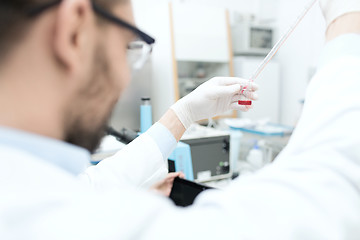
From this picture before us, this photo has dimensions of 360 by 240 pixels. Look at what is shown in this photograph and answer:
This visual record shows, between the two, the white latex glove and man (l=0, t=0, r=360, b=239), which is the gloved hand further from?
man (l=0, t=0, r=360, b=239)

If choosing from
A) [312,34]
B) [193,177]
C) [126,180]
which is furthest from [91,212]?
[312,34]

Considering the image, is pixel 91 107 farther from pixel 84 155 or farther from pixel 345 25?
pixel 345 25

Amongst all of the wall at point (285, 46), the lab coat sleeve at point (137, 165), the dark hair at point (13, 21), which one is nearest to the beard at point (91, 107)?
the dark hair at point (13, 21)

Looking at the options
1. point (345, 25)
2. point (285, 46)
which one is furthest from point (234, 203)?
point (285, 46)

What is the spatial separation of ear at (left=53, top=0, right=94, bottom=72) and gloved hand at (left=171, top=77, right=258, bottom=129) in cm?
58

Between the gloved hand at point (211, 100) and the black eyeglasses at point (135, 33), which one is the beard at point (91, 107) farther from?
the gloved hand at point (211, 100)

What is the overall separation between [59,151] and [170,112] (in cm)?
58

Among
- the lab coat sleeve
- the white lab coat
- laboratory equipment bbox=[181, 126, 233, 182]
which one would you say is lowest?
laboratory equipment bbox=[181, 126, 233, 182]

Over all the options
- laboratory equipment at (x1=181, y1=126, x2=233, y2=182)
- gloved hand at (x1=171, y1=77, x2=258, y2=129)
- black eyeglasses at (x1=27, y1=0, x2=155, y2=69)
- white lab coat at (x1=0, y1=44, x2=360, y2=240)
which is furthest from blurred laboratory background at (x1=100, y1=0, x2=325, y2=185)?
white lab coat at (x1=0, y1=44, x2=360, y2=240)

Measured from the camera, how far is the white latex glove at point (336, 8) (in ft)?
1.69

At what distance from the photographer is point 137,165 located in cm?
85

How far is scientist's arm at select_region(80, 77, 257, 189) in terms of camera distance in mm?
819

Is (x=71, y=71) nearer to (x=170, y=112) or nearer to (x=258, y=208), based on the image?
(x=258, y=208)

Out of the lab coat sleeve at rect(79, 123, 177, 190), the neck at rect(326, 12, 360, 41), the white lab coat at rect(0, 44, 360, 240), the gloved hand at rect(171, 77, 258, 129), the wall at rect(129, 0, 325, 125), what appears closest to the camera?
the white lab coat at rect(0, 44, 360, 240)
